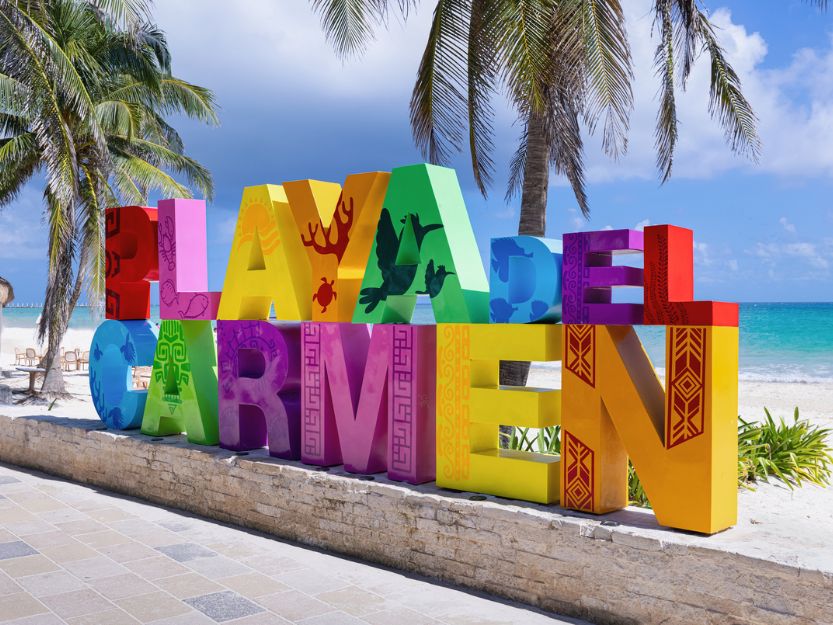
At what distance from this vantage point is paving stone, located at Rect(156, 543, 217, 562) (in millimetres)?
6461

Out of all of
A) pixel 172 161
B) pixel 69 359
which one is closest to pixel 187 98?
pixel 172 161

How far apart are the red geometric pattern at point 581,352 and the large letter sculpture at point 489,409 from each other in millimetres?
110

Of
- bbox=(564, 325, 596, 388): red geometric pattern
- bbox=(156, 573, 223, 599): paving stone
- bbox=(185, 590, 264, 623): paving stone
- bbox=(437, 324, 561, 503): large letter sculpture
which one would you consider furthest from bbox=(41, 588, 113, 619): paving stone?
bbox=(564, 325, 596, 388): red geometric pattern

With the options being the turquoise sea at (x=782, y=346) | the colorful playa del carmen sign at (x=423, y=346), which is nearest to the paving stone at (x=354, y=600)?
the colorful playa del carmen sign at (x=423, y=346)

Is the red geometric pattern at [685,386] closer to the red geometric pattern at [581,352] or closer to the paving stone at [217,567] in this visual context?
the red geometric pattern at [581,352]

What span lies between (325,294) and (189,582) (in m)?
2.66

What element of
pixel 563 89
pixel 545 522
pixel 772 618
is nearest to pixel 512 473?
pixel 545 522

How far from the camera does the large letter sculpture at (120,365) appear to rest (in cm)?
892

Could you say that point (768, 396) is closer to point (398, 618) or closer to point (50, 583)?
point (398, 618)

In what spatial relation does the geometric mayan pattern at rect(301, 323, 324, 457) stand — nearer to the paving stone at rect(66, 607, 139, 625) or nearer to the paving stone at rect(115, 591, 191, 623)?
the paving stone at rect(115, 591, 191, 623)

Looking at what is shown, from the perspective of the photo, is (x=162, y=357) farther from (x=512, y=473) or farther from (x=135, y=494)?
(x=512, y=473)

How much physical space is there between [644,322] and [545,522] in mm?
1488

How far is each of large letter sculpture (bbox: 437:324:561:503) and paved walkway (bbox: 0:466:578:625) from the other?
2.77ft

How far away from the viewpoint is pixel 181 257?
851 centimetres
